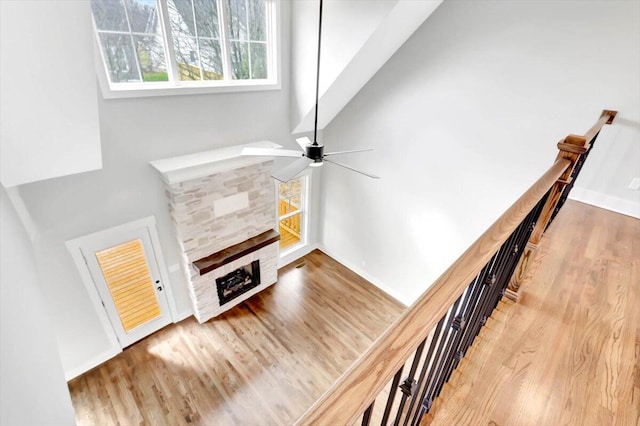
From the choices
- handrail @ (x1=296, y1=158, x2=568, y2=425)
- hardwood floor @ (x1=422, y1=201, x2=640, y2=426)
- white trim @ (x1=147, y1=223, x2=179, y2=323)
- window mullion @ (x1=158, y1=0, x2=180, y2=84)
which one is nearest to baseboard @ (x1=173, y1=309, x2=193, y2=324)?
white trim @ (x1=147, y1=223, x2=179, y2=323)

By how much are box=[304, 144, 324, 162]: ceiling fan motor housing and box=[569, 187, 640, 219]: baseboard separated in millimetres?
3239

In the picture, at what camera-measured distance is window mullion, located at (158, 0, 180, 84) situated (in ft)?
10.7

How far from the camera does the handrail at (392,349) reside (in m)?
0.55

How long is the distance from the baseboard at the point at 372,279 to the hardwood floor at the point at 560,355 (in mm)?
3219

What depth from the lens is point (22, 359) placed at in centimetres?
161

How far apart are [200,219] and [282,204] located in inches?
107

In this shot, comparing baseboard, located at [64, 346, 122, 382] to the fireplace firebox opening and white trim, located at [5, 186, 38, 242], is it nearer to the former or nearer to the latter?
the fireplace firebox opening

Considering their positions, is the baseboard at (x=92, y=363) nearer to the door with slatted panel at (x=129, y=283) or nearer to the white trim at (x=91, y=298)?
the white trim at (x=91, y=298)

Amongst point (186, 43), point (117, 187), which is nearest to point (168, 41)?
point (186, 43)

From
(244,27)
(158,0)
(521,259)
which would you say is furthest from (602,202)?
(158,0)

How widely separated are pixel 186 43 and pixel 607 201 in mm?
5295

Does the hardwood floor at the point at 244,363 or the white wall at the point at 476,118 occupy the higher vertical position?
the white wall at the point at 476,118

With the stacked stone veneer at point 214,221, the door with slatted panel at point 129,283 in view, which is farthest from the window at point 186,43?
A: the door with slatted panel at point 129,283

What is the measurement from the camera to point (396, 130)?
464 centimetres
